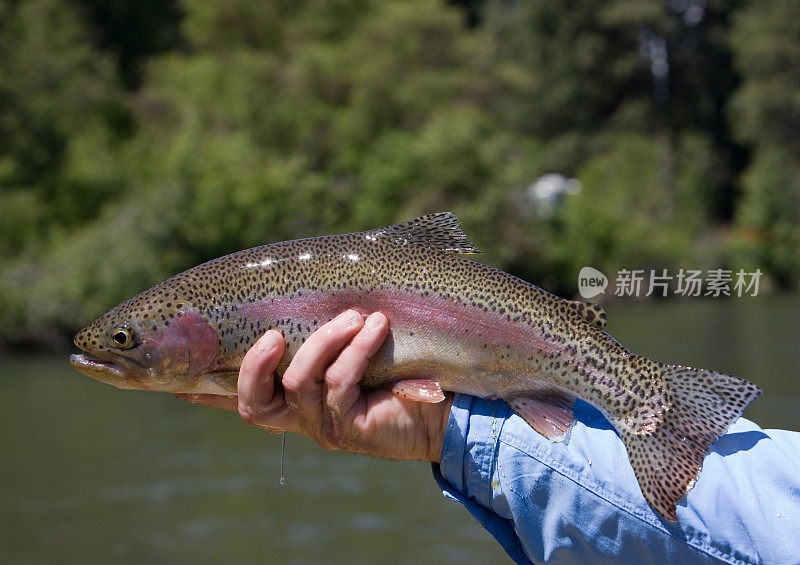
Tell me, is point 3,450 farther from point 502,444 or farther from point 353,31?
point 353,31

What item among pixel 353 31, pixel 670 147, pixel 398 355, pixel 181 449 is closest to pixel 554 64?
pixel 670 147

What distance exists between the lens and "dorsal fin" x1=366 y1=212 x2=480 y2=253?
2.86m

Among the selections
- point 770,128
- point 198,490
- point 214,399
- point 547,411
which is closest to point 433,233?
point 547,411

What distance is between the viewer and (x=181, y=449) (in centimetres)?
1745

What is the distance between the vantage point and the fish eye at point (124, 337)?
288 centimetres

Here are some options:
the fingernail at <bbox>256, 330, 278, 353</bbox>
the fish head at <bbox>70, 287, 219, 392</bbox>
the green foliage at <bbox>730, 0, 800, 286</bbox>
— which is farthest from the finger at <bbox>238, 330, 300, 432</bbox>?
the green foliage at <bbox>730, 0, 800, 286</bbox>

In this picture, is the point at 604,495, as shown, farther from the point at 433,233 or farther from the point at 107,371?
the point at 107,371

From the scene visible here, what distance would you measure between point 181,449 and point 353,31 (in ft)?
104

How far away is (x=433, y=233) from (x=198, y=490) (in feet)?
42.5

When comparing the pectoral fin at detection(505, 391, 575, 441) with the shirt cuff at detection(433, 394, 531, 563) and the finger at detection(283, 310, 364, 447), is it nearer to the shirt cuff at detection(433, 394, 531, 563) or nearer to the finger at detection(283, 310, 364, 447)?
the shirt cuff at detection(433, 394, 531, 563)

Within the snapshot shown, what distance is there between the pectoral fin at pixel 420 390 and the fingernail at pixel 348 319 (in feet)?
0.68

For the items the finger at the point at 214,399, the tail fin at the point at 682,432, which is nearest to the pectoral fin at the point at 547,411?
the tail fin at the point at 682,432

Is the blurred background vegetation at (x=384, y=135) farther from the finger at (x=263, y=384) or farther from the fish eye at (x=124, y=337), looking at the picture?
the finger at (x=263, y=384)

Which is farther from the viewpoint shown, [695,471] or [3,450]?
[3,450]
